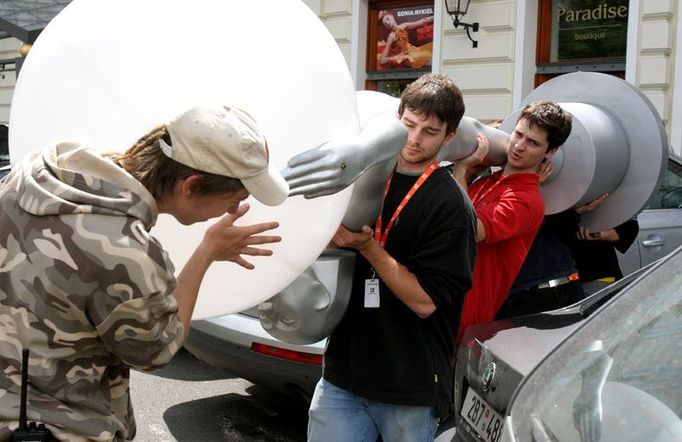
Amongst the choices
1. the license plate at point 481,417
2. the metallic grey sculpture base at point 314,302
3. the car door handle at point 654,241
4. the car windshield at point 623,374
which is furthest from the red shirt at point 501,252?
the car door handle at point 654,241

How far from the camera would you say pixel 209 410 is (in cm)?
495

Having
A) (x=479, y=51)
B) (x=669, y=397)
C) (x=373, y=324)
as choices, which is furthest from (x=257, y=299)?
(x=479, y=51)

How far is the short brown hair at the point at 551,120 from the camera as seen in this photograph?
317 centimetres

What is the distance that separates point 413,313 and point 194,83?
1.03 meters

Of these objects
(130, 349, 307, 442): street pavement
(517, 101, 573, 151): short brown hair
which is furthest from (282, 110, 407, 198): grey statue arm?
(130, 349, 307, 442): street pavement

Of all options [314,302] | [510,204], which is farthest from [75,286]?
[510,204]

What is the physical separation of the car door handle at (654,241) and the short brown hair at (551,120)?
2.78 metres

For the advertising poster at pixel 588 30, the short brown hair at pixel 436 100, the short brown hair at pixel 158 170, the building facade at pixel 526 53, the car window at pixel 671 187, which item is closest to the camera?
the short brown hair at pixel 158 170

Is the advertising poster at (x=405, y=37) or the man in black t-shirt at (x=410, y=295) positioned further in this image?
the advertising poster at (x=405, y=37)

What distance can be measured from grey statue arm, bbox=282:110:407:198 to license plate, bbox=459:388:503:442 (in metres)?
0.86

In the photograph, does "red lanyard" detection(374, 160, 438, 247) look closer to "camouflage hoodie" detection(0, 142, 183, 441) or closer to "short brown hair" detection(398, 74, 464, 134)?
"short brown hair" detection(398, 74, 464, 134)

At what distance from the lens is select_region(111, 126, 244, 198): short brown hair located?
1.66 metres

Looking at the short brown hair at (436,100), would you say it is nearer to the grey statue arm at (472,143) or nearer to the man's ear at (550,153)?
the grey statue arm at (472,143)

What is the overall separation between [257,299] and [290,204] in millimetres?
271
